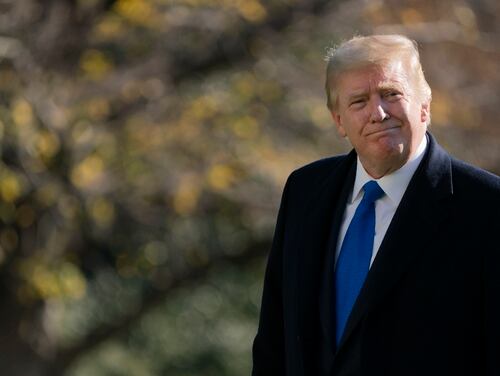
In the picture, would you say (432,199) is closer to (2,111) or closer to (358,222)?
(358,222)

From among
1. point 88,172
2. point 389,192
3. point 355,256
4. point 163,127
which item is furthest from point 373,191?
point 163,127

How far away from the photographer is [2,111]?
7820 millimetres

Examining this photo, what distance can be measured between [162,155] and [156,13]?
110 cm

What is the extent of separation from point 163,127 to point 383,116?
6.10 metres

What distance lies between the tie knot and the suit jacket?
3.4 inches

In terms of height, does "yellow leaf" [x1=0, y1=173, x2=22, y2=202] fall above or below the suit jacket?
above

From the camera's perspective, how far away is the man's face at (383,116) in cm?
290

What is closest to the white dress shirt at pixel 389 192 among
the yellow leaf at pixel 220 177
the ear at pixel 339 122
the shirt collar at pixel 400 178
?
the shirt collar at pixel 400 178

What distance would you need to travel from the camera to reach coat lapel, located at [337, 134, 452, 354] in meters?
2.81

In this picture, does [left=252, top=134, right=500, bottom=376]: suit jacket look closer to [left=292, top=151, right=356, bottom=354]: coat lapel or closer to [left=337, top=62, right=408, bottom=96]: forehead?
[left=292, top=151, right=356, bottom=354]: coat lapel

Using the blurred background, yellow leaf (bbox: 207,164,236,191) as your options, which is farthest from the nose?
yellow leaf (bbox: 207,164,236,191)

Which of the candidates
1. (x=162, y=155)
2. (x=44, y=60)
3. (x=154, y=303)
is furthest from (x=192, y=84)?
(x=154, y=303)

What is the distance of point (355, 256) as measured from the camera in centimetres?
295

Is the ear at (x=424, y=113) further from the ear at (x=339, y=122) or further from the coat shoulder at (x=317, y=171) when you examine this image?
the coat shoulder at (x=317, y=171)
